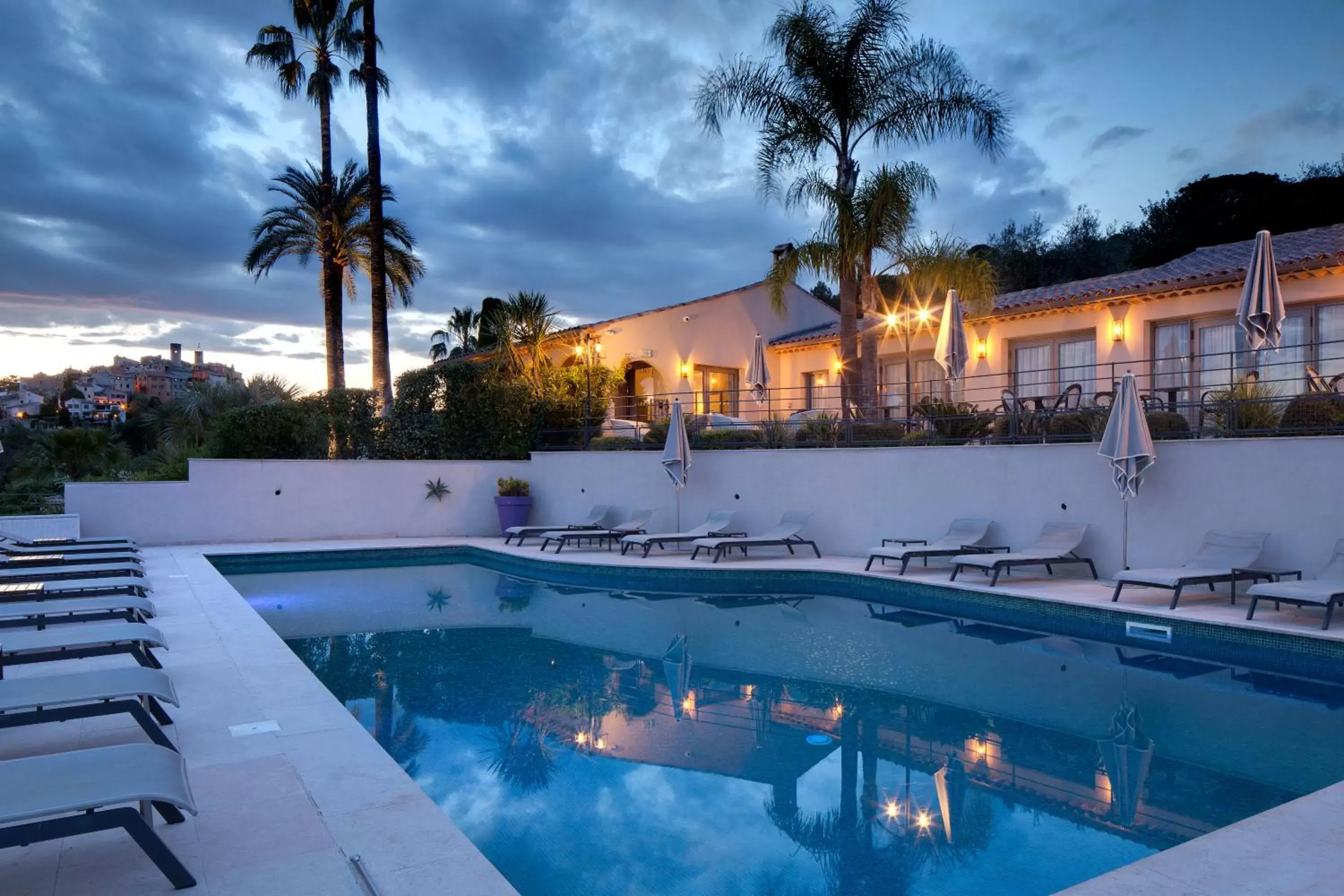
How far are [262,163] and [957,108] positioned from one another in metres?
17.6

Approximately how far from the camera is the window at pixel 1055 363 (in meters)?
16.2

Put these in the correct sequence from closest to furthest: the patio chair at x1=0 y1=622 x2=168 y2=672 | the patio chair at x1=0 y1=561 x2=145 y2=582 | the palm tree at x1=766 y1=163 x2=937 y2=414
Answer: the patio chair at x1=0 y1=622 x2=168 y2=672, the patio chair at x1=0 y1=561 x2=145 y2=582, the palm tree at x1=766 y1=163 x2=937 y2=414

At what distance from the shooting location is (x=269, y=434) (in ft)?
58.0

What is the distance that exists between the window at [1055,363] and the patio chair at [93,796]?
1535 centimetres

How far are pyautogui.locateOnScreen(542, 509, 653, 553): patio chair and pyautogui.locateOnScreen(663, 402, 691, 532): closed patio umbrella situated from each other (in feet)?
4.13

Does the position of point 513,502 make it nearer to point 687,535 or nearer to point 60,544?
point 687,535

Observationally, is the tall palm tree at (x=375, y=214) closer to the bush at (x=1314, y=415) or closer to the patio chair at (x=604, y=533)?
the patio chair at (x=604, y=533)

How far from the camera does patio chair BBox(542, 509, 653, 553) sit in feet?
49.5

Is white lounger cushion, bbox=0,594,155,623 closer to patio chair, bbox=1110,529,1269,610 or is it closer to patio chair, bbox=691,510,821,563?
patio chair, bbox=691,510,821,563

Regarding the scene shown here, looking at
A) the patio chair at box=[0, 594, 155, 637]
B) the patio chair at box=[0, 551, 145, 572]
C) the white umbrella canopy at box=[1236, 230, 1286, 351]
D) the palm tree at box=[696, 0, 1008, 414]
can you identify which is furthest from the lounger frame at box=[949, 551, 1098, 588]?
the patio chair at box=[0, 551, 145, 572]

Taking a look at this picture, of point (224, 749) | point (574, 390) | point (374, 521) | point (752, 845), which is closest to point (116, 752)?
point (224, 749)

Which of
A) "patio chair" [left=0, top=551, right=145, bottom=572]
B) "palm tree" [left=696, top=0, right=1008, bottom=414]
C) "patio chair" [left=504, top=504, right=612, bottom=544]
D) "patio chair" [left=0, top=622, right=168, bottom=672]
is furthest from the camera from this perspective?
"patio chair" [left=504, top=504, right=612, bottom=544]

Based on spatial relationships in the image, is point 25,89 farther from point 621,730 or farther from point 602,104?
point 621,730

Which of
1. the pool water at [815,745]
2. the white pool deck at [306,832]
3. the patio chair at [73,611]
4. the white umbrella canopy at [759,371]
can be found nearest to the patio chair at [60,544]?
the pool water at [815,745]
